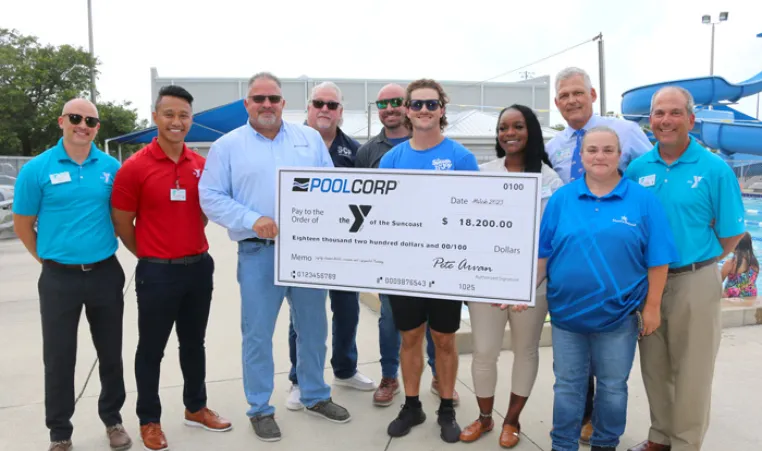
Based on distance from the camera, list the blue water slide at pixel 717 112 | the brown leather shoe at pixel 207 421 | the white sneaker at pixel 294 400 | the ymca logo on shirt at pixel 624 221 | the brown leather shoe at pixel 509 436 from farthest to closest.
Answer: the blue water slide at pixel 717 112
the white sneaker at pixel 294 400
the brown leather shoe at pixel 207 421
the brown leather shoe at pixel 509 436
the ymca logo on shirt at pixel 624 221

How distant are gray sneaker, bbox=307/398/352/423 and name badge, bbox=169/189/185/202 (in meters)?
1.67

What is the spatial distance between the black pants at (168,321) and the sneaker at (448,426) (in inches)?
62.7

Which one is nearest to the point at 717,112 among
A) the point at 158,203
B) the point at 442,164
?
the point at 442,164

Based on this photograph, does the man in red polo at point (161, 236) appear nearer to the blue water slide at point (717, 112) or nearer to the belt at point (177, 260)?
the belt at point (177, 260)

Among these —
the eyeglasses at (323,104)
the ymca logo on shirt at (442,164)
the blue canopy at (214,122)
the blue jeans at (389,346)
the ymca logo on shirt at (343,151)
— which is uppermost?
the blue canopy at (214,122)

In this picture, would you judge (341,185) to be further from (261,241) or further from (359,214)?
(261,241)

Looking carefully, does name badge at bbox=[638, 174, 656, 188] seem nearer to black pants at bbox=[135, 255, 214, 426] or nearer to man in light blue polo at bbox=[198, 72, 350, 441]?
man in light blue polo at bbox=[198, 72, 350, 441]

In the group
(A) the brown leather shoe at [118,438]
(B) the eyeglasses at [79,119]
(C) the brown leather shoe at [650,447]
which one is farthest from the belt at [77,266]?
(C) the brown leather shoe at [650,447]

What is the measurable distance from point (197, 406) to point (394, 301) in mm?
1518

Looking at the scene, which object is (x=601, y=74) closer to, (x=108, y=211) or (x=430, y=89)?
(x=430, y=89)

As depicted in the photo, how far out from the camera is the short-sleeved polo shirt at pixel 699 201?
2.84 metres

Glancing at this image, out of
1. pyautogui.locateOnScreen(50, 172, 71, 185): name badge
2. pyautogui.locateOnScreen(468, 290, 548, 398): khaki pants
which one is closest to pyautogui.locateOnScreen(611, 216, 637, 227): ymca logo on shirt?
pyautogui.locateOnScreen(468, 290, 548, 398): khaki pants

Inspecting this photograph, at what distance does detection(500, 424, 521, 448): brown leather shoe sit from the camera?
3363 millimetres

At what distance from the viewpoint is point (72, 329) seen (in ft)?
10.7
